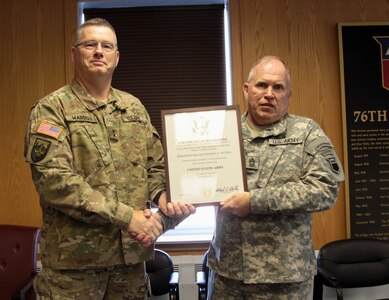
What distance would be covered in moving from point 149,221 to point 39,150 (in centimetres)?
50

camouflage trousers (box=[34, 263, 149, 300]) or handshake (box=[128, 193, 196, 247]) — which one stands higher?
handshake (box=[128, 193, 196, 247])

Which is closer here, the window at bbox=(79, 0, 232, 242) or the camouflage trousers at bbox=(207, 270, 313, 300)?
the camouflage trousers at bbox=(207, 270, 313, 300)

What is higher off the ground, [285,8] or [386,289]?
[285,8]

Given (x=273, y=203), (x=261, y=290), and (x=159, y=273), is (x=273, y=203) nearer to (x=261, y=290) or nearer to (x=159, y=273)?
(x=261, y=290)

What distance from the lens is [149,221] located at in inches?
57.7

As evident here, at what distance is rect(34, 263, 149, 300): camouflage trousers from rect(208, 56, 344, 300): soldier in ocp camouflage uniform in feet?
Answer: 1.07

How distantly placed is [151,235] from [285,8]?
2.02 meters

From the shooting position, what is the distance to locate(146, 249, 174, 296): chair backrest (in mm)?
2344

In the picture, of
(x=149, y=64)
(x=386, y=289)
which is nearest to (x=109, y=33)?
(x=149, y=64)

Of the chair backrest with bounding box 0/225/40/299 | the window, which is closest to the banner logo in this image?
the window

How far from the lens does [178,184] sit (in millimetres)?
1460

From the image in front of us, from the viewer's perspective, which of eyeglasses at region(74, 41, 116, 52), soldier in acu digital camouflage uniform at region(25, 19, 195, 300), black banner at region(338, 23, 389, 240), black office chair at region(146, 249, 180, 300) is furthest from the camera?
black banner at region(338, 23, 389, 240)

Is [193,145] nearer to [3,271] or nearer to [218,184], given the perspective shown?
[218,184]
